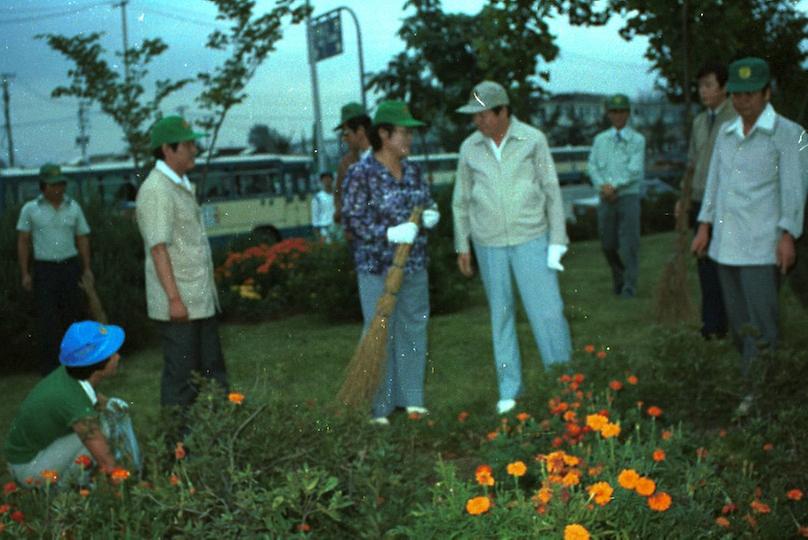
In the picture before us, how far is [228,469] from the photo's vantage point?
123 inches

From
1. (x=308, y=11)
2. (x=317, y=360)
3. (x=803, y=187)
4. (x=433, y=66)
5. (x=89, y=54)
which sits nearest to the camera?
(x=803, y=187)

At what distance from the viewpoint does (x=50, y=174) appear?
7.95 metres

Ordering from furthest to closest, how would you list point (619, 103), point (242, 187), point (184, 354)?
1. point (242, 187)
2. point (619, 103)
3. point (184, 354)

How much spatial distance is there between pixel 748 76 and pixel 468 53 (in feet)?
31.1

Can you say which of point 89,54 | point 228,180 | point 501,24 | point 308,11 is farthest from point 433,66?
point 228,180

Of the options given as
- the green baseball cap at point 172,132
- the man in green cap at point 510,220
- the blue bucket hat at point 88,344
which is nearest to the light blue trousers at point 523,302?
the man in green cap at point 510,220

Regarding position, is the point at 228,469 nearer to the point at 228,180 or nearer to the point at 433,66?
the point at 433,66

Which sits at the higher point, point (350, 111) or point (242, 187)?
point (350, 111)

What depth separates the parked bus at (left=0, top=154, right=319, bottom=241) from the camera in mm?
29609

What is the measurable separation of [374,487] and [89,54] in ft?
32.5

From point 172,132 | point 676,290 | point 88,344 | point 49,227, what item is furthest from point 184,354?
point 676,290

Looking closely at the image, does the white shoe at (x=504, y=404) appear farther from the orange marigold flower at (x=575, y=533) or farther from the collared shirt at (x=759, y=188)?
the orange marigold flower at (x=575, y=533)

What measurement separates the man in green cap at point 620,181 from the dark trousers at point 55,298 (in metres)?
5.07

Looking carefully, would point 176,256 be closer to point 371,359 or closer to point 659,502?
point 371,359
